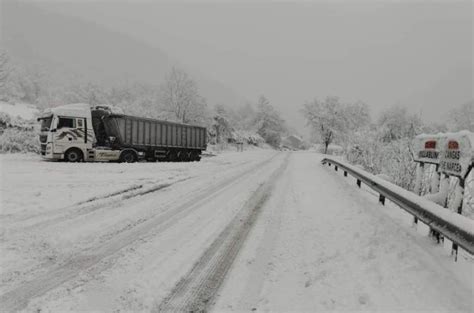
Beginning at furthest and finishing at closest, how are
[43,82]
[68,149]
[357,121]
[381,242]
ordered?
[43,82], [357,121], [68,149], [381,242]

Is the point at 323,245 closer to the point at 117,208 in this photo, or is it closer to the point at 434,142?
the point at 434,142

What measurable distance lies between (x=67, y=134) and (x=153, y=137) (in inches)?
231

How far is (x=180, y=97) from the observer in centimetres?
4825

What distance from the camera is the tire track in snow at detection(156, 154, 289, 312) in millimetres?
3236

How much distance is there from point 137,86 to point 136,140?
9209 cm

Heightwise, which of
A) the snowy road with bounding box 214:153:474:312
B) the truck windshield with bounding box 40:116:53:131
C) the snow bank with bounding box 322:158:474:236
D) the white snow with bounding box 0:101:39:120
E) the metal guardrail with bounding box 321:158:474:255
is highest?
the white snow with bounding box 0:101:39:120

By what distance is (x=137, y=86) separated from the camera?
10675 centimetres

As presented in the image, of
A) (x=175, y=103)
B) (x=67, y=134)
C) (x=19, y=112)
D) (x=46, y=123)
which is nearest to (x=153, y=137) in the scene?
(x=67, y=134)

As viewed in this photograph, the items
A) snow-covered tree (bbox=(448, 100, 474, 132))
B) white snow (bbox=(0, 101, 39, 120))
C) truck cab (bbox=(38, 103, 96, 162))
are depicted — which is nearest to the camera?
truck cab (bbox=(38, 103, 96, 162))

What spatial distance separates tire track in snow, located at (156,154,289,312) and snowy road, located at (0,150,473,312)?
2 centimetres

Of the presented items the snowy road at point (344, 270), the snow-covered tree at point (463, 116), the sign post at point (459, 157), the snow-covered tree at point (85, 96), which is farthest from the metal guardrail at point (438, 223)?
the snow-covered tree at point (463, 116)

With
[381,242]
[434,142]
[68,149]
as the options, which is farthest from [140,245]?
[68,149]

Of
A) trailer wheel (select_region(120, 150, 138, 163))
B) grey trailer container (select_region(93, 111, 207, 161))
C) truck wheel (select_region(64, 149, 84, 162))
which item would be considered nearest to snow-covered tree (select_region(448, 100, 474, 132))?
grey trailer container (select_region(93, 111, 207, 161))

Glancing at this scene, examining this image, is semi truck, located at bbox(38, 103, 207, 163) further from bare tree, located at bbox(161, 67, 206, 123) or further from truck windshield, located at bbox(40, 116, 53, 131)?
bare tree, located at bbox(161, 67, 206, 123)
